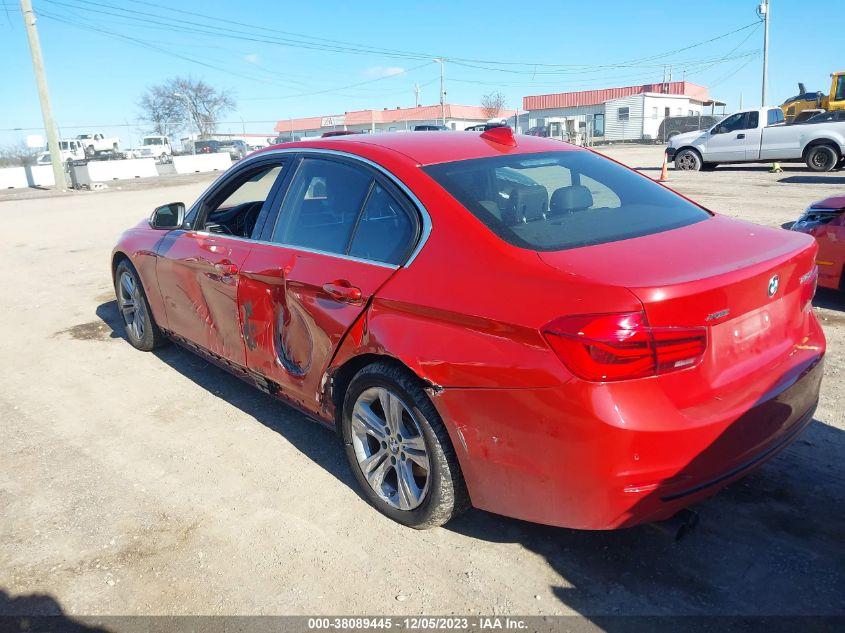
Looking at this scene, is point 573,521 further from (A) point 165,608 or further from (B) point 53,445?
(B) point 53,445

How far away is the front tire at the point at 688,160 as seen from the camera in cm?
2118

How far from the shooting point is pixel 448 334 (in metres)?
2.61

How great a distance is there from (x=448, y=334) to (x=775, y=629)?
1.52 meters

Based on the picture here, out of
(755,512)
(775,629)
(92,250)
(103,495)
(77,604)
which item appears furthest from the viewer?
(92,250)

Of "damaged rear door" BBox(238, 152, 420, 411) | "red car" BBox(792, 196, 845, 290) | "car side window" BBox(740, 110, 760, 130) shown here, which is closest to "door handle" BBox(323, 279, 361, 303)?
"damaged rear door" BBox(238, 152, 420, 411)

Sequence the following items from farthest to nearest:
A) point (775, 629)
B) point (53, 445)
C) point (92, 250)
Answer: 1. point (92, 250)
2. point (53, 445)
3. point (775, 629)

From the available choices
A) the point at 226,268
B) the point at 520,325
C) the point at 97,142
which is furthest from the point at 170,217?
the point at 97,142

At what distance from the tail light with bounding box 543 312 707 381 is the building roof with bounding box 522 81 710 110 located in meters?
65.1

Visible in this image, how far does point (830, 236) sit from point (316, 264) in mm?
4456

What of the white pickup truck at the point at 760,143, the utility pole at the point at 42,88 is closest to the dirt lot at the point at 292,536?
the white pickup truck at the point at 760,143

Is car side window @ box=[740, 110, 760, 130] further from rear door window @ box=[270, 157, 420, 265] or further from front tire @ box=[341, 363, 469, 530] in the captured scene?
front tire @ box=[341, 363, 469, 530]

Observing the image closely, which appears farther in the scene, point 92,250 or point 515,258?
point 92,250

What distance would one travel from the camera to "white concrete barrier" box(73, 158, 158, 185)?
31.3 metres

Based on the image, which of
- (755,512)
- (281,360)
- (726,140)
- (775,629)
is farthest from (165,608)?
(726,140)
